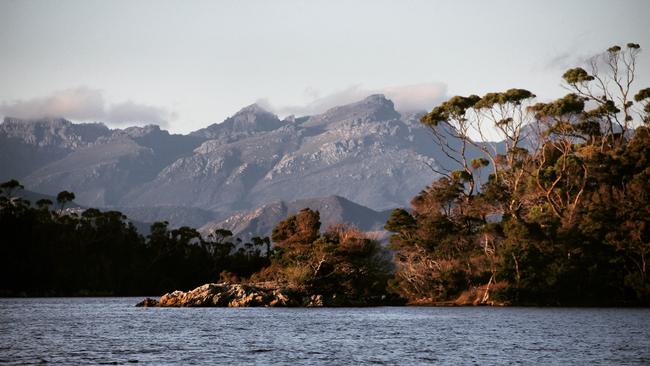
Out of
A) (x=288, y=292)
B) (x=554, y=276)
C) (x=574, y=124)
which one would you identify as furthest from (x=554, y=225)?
(x=288, y=292)

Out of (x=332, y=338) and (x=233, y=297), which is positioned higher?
(x=233, y=297)

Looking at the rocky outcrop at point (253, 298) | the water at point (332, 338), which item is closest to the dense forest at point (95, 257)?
the rocky outcrop at point (253, 298)

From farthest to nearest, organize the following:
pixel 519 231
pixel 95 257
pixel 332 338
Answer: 1. pixel 95 257
2. pixel 519 231
3. pixel 332 338

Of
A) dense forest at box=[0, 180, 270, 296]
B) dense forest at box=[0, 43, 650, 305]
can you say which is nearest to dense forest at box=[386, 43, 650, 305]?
dense forest at box=[0, 43, 650, 305]

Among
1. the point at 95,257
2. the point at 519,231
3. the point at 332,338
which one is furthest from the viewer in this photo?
the point at 95,257

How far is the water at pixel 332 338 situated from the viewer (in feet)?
145

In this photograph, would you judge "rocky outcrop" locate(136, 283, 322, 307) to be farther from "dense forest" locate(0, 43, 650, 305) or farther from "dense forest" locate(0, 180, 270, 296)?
"dense forest" locate(0, 180, 270, 296)

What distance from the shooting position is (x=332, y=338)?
2215 inches

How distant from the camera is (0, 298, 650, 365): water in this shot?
44.1m

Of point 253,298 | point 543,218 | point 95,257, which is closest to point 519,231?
point 543,218

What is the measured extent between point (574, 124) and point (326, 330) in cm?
6083

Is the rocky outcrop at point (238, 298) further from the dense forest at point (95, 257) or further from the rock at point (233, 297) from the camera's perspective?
the dense forest at point (95, 257)

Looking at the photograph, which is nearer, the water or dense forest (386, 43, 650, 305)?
the water

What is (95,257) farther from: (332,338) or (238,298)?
(332,338)
